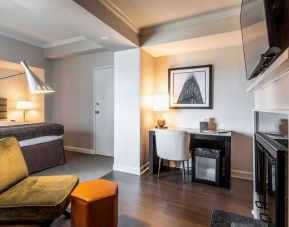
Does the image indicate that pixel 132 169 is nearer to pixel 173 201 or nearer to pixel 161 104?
pixel 173 201

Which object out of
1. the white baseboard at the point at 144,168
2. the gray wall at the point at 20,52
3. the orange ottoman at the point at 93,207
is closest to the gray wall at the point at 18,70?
the gray wall at the point at 20,52

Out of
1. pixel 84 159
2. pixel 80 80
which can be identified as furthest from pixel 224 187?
pixel 80 80

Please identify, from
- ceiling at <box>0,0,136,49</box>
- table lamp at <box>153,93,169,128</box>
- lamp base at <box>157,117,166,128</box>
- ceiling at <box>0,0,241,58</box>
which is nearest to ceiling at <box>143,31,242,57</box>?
ceiling at <box>0,0,241,58</box>

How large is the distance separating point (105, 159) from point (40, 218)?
8.26 ft

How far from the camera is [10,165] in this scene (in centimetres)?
167

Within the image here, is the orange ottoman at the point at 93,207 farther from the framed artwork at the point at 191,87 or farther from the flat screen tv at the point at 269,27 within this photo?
the framed artwork at the point at 191,87

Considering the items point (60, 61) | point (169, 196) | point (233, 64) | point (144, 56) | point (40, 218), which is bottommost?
point (169, 196)

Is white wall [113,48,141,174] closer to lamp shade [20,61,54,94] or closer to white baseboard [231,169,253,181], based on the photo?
lamp shade [20,61,54,94]

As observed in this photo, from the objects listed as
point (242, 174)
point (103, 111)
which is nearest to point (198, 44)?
point (242, 174)

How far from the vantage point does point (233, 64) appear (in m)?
2.94

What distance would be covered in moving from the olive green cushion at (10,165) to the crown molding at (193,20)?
96.5 inches

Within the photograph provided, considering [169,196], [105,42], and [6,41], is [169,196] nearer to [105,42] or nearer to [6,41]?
[105,42]

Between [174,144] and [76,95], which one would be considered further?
[76,95]

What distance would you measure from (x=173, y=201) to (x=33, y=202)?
1.50 metres
